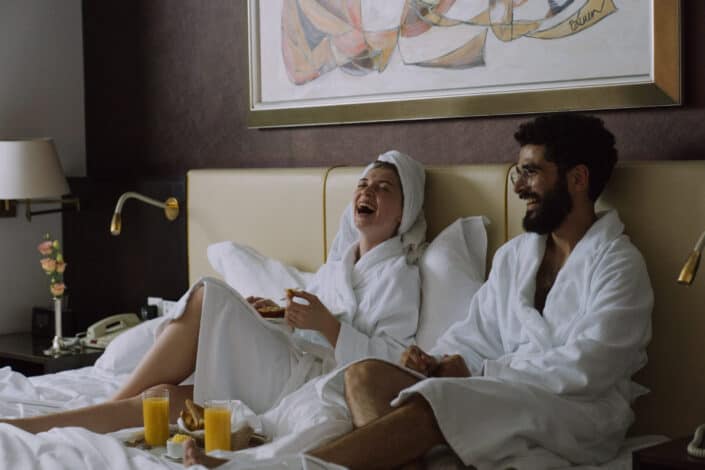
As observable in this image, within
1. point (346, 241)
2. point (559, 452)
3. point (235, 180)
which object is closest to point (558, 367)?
point (559, 452)

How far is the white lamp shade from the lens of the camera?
13.5 ft

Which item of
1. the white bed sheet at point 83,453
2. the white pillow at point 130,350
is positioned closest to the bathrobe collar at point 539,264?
the white bed sheet at point 83,453

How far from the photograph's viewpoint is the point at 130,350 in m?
3.49

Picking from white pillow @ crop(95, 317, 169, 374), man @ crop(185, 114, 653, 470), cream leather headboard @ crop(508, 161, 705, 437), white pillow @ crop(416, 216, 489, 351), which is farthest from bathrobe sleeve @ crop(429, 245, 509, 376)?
white pillow @ crop(95, 317, 169, 374)

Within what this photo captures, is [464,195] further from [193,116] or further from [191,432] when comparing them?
[193,116]

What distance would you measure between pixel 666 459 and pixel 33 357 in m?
2.45

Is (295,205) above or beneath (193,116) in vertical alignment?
beneath

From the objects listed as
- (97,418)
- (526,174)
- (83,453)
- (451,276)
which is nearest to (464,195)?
(451,276)

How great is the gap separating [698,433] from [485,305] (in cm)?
82

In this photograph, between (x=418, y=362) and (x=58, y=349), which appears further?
(x=58, y=349)

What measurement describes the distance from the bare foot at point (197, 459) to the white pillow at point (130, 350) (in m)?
1.20

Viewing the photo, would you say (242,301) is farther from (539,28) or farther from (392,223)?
(539,28)

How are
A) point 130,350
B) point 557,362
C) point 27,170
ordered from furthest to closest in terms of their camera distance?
point 27,170 → point 130,350 → point 557,362

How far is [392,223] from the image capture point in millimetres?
3355
